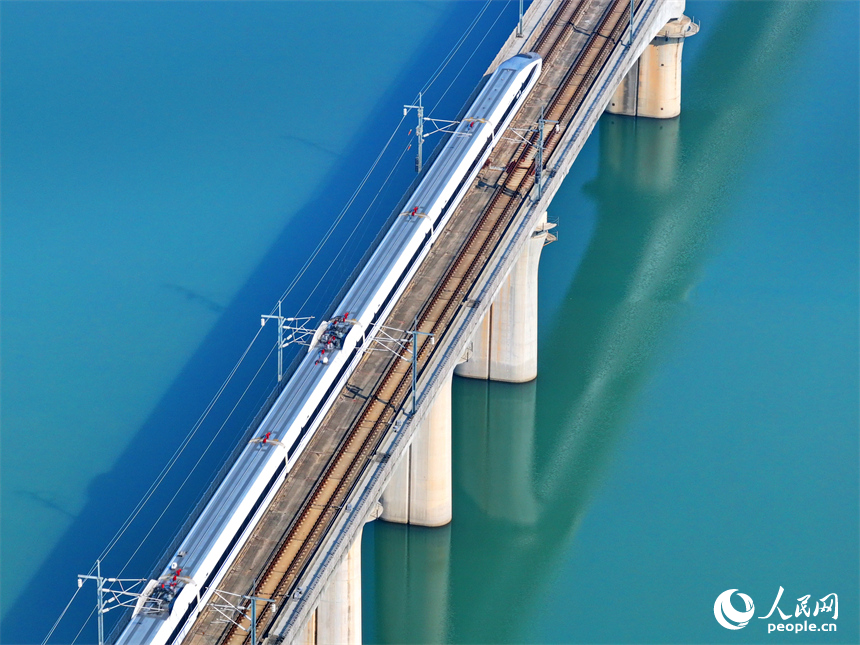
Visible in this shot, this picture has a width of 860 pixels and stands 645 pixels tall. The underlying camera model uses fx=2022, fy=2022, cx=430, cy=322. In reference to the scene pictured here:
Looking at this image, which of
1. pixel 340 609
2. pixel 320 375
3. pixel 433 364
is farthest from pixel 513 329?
pixel 340 609

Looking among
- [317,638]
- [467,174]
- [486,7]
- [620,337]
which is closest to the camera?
[317,638]

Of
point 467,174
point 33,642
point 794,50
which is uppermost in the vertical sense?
point 794,50

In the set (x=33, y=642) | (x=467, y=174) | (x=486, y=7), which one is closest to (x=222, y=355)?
(x=467, y=174)

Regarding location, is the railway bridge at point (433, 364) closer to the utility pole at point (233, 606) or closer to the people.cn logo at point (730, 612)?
the utility pole at point (233, 606)

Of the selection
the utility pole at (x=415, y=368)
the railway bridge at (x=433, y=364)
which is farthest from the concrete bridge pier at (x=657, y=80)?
the utility pole at (x=415, y=368)

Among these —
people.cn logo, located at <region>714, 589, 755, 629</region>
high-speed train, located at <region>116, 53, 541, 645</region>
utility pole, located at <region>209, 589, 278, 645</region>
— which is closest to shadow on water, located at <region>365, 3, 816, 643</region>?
people.cn logo, located at <region>714, 589, 755, 629</region>

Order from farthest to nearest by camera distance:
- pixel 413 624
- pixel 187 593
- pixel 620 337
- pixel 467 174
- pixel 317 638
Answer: pixel 620 337 < pixel 467 174 < pixel 413 624 < pixel 317 638 < pixel 187 593

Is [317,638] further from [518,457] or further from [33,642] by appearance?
[518,457]
